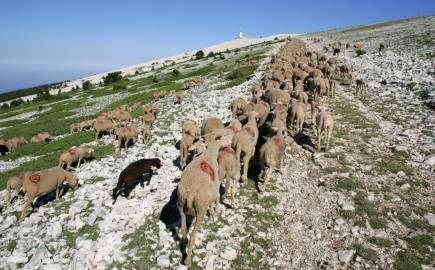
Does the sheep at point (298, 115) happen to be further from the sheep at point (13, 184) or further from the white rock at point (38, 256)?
the sheep at point (13, 184)

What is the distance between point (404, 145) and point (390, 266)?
9.20m

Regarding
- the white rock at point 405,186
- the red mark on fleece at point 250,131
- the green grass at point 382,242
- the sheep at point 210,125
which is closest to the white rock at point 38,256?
the red mark on fleece at point 250,131

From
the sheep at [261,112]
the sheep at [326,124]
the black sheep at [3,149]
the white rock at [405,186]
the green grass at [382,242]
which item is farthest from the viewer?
the black sheep at [3,149]

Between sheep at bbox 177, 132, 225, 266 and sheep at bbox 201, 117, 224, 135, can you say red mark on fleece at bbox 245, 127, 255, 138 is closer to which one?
sheep at bbox 201, 117, 224, 135

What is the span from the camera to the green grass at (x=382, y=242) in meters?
9.70

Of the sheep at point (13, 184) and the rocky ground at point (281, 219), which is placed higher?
the sheep at point (13, 184)

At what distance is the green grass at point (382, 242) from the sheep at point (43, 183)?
458 inches

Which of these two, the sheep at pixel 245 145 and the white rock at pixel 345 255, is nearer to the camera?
the white rock at pixel 345 255

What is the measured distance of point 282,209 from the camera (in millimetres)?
11750

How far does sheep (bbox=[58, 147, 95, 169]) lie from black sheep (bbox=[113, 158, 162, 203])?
18.0ft

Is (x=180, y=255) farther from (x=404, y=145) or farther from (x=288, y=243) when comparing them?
(x=404, y=145)

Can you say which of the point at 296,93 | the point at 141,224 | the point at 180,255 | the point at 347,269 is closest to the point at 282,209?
the point at 347,269

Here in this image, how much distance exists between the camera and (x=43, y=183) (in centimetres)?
1365

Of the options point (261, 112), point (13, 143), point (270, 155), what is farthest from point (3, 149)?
point (270, 155)
